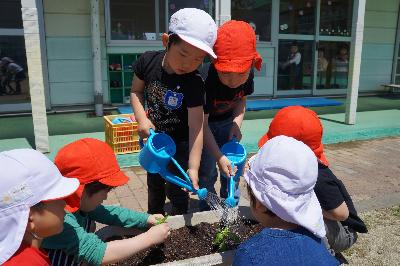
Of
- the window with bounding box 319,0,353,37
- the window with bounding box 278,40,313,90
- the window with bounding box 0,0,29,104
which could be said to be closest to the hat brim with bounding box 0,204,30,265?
the window with bounding box 0,0,29,104

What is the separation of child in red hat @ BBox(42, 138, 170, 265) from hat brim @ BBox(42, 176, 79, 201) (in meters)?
0.23

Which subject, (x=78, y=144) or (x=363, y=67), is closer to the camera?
(x=78, y=144)

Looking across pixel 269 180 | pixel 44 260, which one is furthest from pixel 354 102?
pixel 44 260

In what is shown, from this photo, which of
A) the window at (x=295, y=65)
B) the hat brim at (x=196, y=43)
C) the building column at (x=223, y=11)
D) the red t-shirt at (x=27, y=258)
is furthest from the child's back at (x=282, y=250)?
the window at (x=295, y=65)

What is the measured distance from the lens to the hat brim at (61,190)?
119 cm

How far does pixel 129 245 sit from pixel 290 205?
29.4 inches

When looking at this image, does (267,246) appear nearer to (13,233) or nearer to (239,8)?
(13,233)

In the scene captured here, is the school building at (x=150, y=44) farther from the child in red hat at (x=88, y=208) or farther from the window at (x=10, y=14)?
the child in red hat at (x=88, y=208)

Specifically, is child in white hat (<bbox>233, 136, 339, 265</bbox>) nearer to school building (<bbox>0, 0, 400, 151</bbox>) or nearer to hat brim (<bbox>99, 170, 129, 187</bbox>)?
hat brim (<bbox>99, 170, 129, 187</bbox>)

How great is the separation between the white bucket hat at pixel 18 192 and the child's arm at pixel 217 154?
1.09 m

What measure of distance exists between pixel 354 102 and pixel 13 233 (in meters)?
6.13

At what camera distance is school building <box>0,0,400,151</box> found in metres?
6.21

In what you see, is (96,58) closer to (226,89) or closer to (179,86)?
(226,89)

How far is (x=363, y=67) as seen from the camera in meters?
9.98
